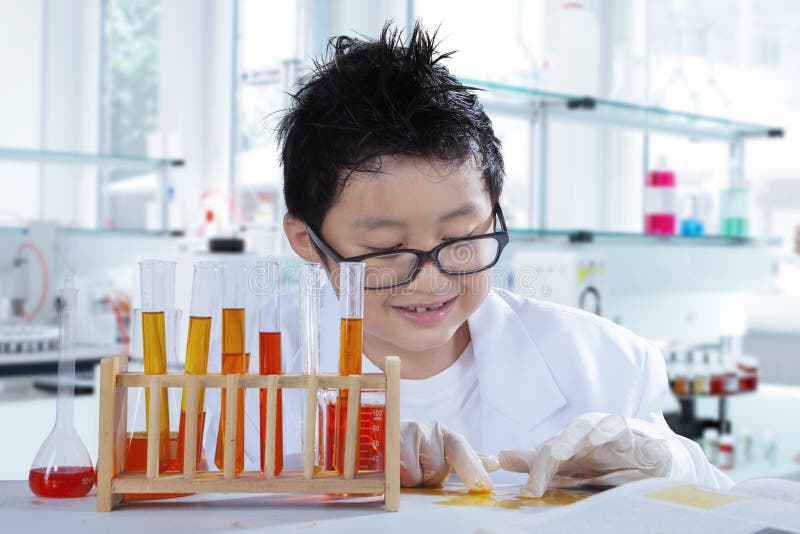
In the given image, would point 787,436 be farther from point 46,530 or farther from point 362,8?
point 46,530

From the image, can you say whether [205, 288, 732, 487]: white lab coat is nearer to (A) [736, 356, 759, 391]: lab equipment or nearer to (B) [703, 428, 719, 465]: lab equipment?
(B) [703, 428, 719, 465]: lab equipment

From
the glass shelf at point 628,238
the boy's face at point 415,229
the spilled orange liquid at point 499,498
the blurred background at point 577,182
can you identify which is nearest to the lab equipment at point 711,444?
the blurred background at point 577,182

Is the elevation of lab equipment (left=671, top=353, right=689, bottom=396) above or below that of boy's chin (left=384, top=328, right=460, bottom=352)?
below

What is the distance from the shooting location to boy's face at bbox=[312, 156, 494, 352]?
1166 millimetres

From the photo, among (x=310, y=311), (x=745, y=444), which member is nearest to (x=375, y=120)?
(x=310, y=311)

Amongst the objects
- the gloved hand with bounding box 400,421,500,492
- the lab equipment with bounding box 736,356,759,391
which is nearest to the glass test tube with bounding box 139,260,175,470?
the gloved hand with bounding box 400,421,500,492

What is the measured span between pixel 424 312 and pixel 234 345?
40 cm

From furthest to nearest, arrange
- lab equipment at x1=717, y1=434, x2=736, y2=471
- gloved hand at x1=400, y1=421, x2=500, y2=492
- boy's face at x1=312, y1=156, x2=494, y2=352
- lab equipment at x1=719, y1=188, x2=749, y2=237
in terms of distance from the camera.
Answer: lab equipment at x1=719, y1=188, x2=749, y2=237, lab equipment at x1=717, y1=434, x2=736, y2=471, boy's face at x1=312, y1=156, x2=494, y2=352, gloved hand at x1=400, y1=421, x2=500, y2=492

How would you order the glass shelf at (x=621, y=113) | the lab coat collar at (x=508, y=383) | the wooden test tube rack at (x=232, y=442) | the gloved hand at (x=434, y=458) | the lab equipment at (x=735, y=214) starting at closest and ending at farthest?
the wooden test tube rack at (x=232, y=442) → the gloved hand at (x=434, y=458) → the lab coat collar at (x=508, y=383) → the glass shelf at (x=621, y=113) → the lab equipment at (x=735, y=214)

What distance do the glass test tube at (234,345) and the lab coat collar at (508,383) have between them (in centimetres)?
50

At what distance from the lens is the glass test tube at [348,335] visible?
89 cm

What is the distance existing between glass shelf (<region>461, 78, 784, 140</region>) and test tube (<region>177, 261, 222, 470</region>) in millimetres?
1406

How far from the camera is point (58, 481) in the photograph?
0.92m

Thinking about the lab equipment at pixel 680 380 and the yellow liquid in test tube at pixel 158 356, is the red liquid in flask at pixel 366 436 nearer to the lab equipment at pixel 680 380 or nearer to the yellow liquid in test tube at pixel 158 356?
the yellow liquid in test tube at pixel 158 356
